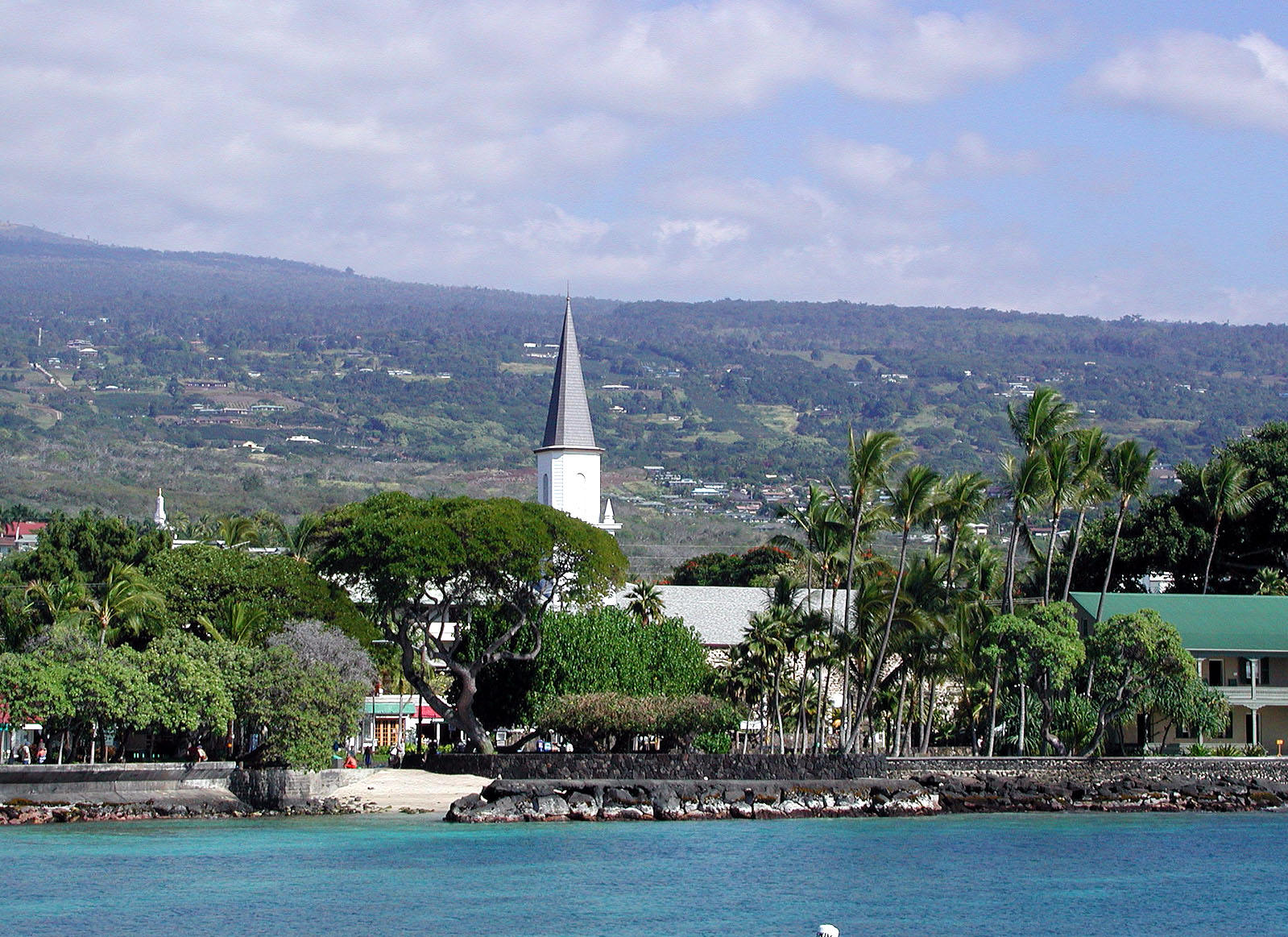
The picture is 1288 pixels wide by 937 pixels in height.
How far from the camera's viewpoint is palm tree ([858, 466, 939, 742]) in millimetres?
54281

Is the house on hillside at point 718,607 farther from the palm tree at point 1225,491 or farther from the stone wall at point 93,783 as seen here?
the stone wall at point 93,783

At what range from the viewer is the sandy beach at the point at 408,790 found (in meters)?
51.5

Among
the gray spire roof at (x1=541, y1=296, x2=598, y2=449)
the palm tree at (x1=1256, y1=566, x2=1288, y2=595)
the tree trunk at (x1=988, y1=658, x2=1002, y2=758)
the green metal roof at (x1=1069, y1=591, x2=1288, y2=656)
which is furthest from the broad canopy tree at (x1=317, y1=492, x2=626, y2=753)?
the gray spire roof at (x1=541, y1=296, x2=598, y2=449)

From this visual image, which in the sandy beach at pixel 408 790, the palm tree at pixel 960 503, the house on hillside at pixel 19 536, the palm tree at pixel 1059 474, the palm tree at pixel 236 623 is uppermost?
the palm tree at pixel 1059 474

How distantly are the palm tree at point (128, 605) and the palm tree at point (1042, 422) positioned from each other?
91.1 ft

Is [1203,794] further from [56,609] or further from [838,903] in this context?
[56,609]

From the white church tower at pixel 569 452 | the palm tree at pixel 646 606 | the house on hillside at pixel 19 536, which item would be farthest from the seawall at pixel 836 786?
the house on hillside at pixel 19 536

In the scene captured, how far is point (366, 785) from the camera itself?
53188 mm

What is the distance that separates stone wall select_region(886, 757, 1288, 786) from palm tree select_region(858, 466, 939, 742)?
2739 millimetres

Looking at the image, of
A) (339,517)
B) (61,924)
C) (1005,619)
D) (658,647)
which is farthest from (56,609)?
(1005,619)

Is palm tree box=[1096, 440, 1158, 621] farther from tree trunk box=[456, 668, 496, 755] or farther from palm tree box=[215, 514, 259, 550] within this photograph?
palm tree box=[215, 514, 259, 550]

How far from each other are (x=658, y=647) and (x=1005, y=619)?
11556 millimetres

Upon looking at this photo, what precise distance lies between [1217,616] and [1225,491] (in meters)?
7.75

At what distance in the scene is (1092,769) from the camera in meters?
55.8
